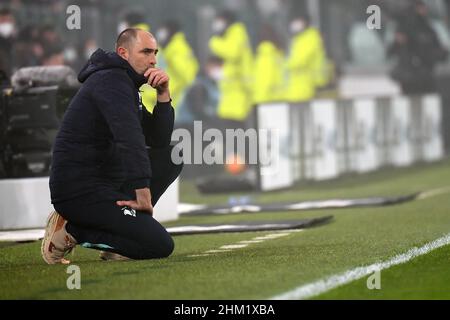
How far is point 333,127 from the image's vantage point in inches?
789

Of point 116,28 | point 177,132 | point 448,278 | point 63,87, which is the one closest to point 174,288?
point 448,278

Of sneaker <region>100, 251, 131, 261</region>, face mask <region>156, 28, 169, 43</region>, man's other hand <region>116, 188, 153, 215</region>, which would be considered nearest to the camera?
man's other hand <region>116, 188, 153, 215</region>

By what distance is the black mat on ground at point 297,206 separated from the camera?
1438cm

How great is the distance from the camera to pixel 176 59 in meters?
21.5

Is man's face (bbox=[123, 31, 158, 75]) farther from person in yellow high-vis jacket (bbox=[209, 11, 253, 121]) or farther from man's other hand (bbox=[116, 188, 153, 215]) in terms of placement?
person in yellow high-vis jacket (bbox=[209, 11, 253, 121])

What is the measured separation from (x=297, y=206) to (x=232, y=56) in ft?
26.4

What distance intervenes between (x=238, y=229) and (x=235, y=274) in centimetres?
352

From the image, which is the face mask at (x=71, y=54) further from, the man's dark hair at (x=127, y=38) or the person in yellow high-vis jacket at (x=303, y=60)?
the man's dark hair at (x=127, y=38)

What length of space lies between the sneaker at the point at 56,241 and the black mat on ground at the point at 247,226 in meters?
2.49

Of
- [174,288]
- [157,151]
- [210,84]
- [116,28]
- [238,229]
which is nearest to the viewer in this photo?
[174,288]

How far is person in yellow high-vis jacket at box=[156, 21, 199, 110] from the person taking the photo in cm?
2147

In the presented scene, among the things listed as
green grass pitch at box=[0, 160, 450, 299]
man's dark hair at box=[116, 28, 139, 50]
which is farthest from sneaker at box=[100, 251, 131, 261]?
man's dark hair at box=[116, 28, 139, 50]

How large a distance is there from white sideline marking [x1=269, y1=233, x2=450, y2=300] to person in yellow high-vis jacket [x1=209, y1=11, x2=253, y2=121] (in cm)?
1259
